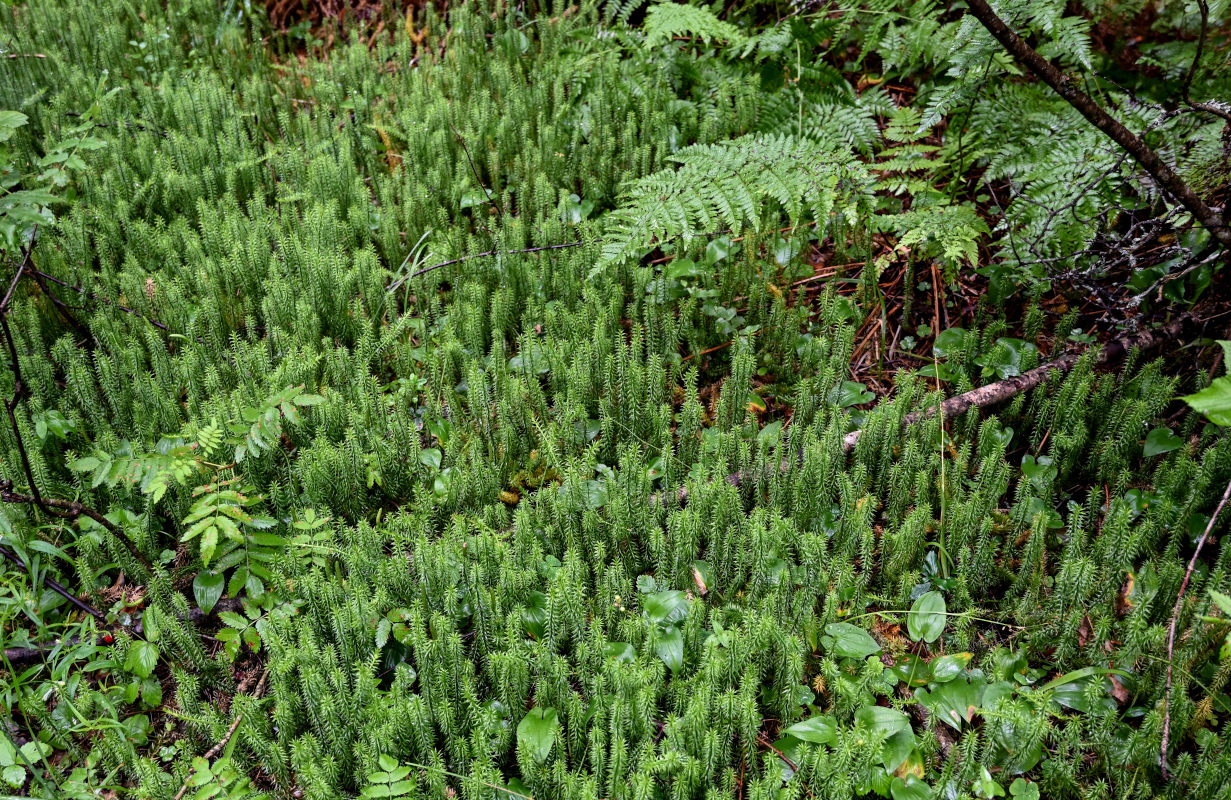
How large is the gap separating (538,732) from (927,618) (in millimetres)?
1197

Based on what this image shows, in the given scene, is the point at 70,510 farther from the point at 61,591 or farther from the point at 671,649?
the point at 671,649

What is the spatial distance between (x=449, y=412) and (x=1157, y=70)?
346 centimetres

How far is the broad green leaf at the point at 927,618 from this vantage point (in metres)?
2.43

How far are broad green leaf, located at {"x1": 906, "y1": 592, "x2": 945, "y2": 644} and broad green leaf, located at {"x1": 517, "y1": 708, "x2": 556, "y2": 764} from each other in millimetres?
1096

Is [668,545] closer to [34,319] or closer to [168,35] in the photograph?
[34,319]

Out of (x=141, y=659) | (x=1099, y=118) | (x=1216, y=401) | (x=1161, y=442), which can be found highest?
(x=1099, y=118)

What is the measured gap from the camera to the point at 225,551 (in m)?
2.78

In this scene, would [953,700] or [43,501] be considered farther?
[43,501]

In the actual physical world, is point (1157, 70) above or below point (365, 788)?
above

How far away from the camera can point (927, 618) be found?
2.46 m

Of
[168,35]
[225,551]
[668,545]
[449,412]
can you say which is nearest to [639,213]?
[449,412]

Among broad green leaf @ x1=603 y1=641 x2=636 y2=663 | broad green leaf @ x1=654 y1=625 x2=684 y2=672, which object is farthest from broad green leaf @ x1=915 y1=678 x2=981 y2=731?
broad green leaf @ x1=603 y1=641 x2=636 y2=663

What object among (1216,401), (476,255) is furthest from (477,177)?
(1216,401)

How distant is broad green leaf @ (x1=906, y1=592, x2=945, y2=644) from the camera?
2432 millimetres
